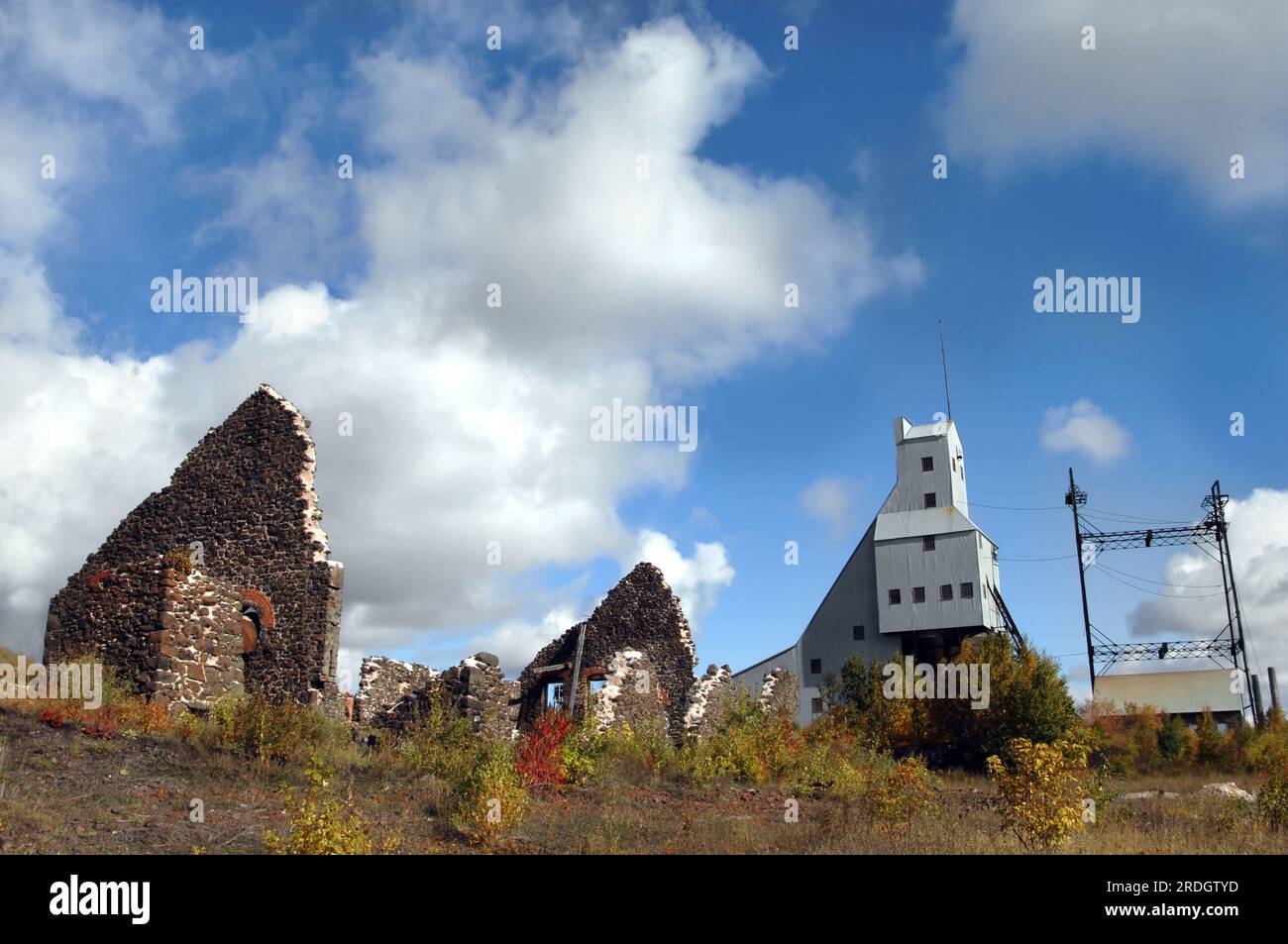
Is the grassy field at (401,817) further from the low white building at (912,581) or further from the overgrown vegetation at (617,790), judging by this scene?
the low white building at (912,581)

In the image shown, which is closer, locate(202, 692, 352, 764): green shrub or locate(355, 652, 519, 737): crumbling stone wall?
locate(202, 692, 352, 764): green shrub

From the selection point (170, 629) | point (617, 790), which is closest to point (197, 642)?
point (170, 629)

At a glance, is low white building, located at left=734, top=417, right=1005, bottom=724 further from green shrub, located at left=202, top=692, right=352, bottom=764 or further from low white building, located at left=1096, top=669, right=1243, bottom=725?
green shrub, located at left=202, top=692, right=352, bottom=764

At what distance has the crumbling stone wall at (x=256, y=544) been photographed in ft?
62.1

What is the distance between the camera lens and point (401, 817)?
11.7m

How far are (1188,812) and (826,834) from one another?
327 inches

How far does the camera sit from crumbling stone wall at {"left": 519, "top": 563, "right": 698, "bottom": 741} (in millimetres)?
31911

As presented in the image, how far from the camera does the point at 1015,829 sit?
1135cm

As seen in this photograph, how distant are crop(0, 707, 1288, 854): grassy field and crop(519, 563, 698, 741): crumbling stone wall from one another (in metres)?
16.2

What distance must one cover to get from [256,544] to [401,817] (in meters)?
10.8

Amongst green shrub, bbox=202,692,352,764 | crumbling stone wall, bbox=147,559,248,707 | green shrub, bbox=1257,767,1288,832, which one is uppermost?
crumbling stone wall, bbox=147,559,248,707

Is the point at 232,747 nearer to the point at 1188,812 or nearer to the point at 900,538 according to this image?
the point at 1188,812

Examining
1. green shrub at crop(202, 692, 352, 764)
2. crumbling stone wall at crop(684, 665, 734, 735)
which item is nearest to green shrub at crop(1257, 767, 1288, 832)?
green shrub at crop(202, 692, 352, 764)
